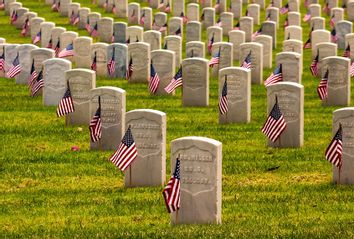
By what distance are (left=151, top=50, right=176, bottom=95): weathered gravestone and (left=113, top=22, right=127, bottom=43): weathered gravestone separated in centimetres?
803

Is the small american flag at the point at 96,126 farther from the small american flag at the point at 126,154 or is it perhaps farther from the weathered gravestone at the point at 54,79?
the weathered gravestone at the point at 54,79

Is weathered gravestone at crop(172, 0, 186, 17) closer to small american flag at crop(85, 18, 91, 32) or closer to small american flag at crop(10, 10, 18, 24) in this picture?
small american flag at crop(85, 18, 91, 32)

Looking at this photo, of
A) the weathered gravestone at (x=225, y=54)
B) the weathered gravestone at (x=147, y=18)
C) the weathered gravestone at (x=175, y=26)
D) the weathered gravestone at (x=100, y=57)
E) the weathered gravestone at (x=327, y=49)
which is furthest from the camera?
the weathered gravestone at (x=147, y=18)

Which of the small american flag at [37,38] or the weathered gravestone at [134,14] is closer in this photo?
the small american flag at [37,38]

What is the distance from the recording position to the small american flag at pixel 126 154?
1886 centimetres

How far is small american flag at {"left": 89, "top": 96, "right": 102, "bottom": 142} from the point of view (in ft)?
71.4

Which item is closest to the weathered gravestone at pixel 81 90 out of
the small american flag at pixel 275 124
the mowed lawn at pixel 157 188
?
the mowed lawn at pixel 157 188

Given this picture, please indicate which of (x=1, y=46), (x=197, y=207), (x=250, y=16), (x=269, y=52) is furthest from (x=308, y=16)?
(x=197, y=207)

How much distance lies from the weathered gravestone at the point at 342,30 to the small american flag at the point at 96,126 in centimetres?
1606

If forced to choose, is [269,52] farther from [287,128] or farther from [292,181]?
[292,181]

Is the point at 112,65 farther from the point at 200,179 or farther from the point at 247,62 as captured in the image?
the point at 200,179

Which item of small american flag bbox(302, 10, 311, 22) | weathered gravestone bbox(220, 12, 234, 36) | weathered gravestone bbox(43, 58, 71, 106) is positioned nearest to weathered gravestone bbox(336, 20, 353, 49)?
weathered gravestone bbox(220, 12, 234, 36)

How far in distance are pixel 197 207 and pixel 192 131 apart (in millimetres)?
7487

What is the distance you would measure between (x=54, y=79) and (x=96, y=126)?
5.22 m
